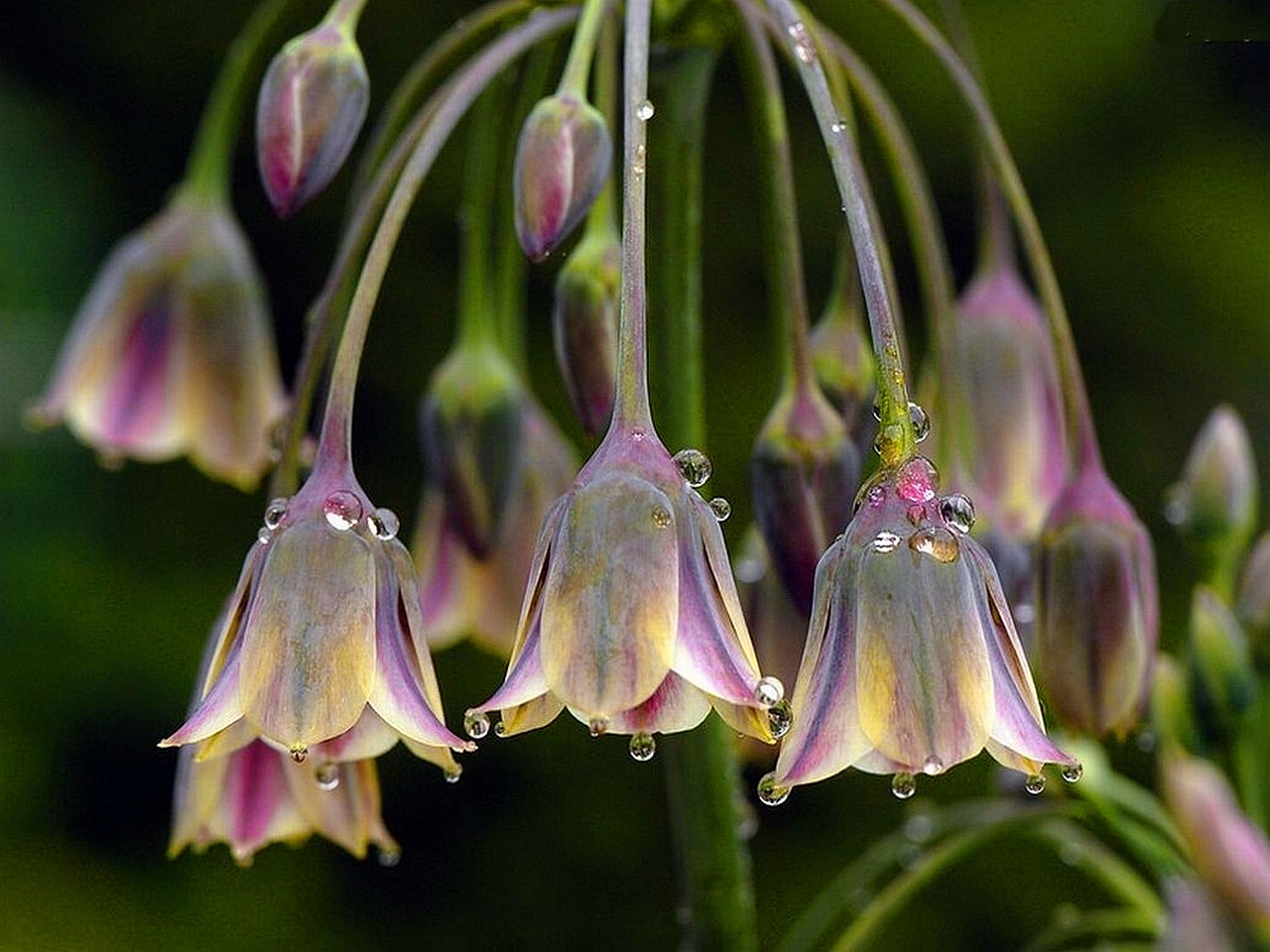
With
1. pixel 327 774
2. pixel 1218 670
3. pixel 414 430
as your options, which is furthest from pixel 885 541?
pixel 414 430

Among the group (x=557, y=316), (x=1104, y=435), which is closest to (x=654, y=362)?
(x=557, y=316)

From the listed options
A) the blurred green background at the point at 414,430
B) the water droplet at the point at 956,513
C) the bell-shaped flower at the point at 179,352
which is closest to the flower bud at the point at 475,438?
the bell-shaped flower at the point at 179,352

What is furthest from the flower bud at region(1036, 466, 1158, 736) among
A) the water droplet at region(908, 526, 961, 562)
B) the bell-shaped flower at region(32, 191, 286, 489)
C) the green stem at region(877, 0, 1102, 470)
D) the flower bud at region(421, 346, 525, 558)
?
the bell-shaped flower at region(32, 191, 286, 489)

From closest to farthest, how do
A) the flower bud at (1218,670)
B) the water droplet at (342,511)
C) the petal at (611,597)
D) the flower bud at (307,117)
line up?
the petal at (611,597) < the water droplet at (342,511) < the flower bud at (307,117) < the flower bud at (1218,670)

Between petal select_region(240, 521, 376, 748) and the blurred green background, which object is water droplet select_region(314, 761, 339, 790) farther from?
the blurred green background

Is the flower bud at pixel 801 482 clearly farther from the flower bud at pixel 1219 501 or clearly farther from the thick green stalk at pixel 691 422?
the flower bud at pixel 1219 501

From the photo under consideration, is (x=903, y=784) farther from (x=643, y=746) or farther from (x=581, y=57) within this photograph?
(x=581, y=57)
